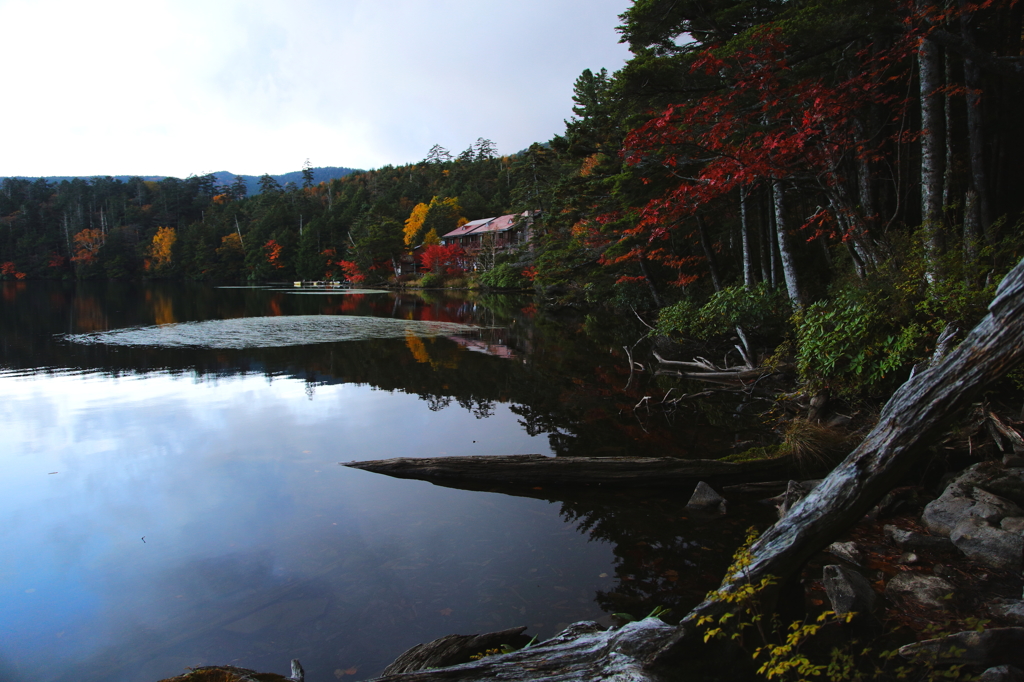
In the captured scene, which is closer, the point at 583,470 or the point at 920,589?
the point at 920,589

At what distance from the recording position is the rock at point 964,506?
161 inches

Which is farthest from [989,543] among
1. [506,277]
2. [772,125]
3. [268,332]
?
[506,277]

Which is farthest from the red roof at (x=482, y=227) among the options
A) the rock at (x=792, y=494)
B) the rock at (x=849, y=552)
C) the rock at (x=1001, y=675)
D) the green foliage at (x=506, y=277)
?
the rock at (x=1001, y=675)

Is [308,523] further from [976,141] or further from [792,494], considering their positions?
[976,141]

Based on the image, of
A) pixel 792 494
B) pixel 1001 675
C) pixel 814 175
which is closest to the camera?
pixel 1001 675

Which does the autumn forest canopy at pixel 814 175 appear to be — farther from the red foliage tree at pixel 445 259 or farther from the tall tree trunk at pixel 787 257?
the red foliage tree at pixel 445 259

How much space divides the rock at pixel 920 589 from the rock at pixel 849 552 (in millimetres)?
399

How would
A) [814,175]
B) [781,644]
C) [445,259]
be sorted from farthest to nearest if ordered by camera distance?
[445,259] < [814,175] < [781,644]

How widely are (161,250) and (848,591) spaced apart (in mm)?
95455

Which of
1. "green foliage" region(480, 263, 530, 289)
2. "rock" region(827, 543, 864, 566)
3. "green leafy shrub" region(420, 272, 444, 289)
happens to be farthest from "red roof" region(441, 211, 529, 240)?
"rock" region(827, 543, 864, 566)

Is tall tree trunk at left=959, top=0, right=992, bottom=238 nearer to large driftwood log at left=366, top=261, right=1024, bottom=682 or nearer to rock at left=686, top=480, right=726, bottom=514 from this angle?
rock at left=686, top=480, right=726, bottom=514

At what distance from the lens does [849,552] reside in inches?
168

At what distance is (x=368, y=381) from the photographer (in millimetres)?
12602

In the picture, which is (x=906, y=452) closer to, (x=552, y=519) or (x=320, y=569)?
(x=552, y=519)
